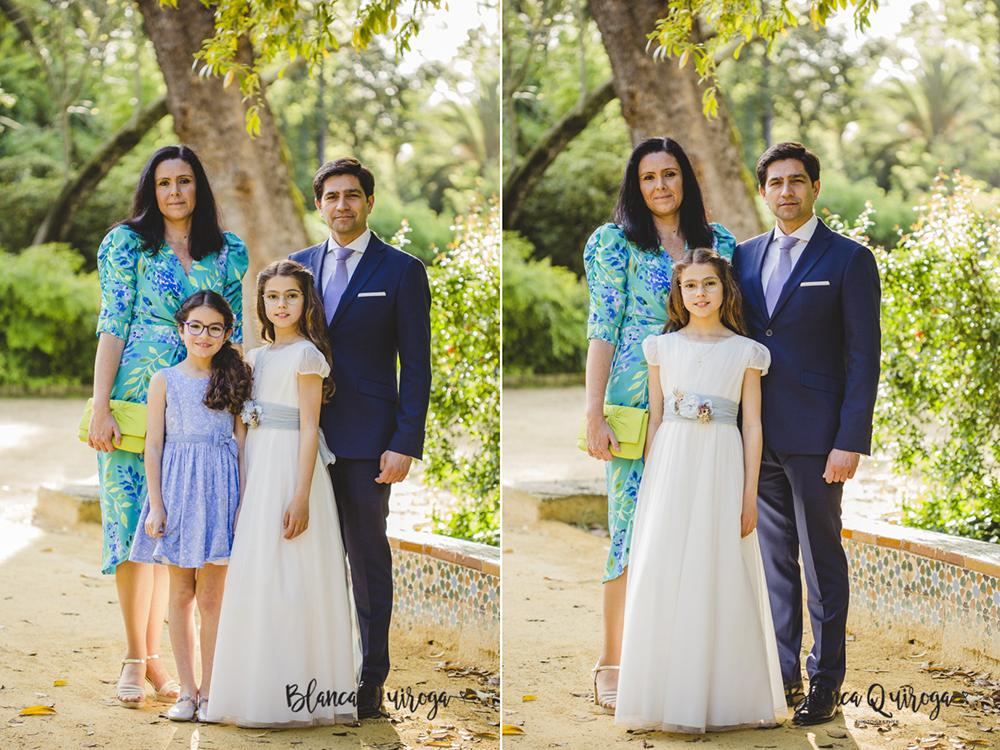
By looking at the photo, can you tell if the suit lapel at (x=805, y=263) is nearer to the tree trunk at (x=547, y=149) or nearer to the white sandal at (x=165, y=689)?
the tree trunk at (x=547, y=149)

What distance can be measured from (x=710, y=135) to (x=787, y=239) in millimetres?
1658

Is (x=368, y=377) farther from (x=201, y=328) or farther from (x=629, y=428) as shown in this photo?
(x=629, y=428)

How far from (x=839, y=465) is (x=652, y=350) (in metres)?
0.67

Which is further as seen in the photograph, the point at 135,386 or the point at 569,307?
the point at 569,307

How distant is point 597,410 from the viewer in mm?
3123

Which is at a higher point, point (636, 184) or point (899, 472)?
point (636, 184)

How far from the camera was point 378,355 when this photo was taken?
3.14 m

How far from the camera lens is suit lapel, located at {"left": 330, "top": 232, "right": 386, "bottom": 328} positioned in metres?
3.10

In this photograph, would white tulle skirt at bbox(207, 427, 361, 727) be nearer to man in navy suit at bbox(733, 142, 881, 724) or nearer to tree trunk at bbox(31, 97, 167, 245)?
man in navy suit at bbox(733, 142, 881, 724)

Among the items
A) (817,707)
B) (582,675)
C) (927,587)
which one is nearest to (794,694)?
(817,707)

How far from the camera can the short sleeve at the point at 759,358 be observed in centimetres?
293

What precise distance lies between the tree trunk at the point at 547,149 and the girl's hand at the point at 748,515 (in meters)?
2.68

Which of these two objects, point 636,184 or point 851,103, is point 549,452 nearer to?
point 851,103

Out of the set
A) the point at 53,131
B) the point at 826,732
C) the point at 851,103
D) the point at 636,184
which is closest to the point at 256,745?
the point at 826,732
